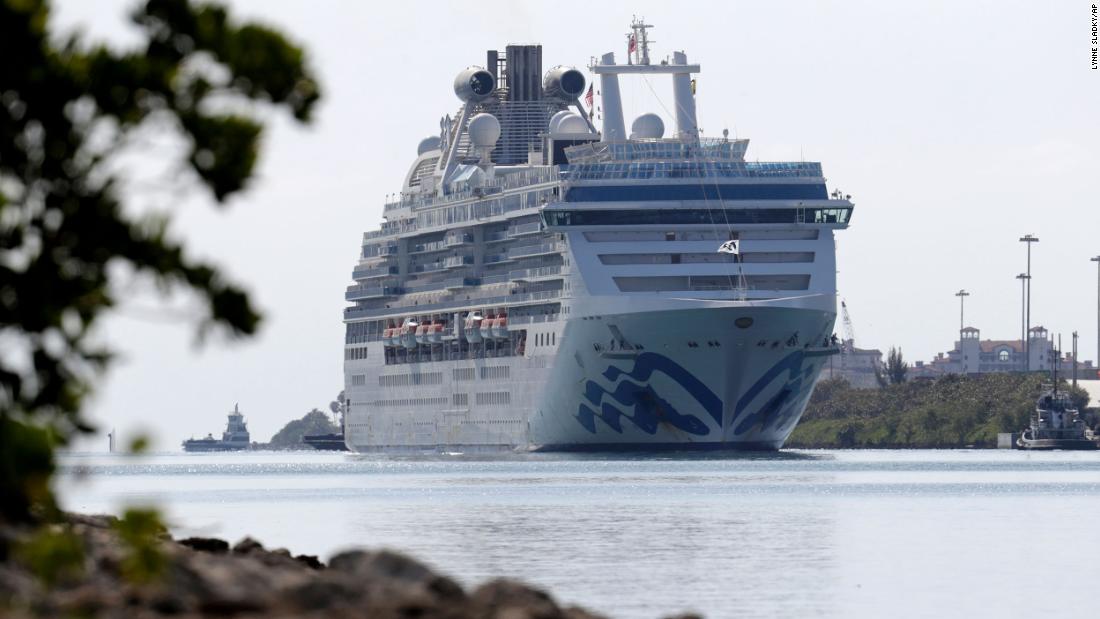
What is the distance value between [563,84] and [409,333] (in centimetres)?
1318

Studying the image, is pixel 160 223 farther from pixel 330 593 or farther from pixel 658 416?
pixel 658 416

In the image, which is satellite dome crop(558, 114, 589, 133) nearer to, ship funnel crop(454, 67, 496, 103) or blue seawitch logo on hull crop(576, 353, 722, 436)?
ship funnel crop(454, 67, 496, 103)

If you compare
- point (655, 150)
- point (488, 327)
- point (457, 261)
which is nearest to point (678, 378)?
point (655, 150)

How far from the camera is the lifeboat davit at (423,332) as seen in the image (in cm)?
11456

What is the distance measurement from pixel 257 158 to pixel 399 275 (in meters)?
103

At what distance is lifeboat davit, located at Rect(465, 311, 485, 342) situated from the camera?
107000 mm

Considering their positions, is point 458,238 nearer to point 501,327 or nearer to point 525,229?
point 501,327

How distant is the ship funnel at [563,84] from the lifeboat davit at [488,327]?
46.1ft

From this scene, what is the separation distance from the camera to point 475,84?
11469 centimetres

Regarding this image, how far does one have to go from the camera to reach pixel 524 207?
101 m

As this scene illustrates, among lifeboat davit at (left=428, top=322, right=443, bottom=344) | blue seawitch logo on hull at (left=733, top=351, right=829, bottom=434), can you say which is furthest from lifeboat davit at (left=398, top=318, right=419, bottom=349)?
blue seawitch logo on hull at (left=733, top=351, right=829, bottom=434)

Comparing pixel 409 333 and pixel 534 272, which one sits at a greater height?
pixel 534 272

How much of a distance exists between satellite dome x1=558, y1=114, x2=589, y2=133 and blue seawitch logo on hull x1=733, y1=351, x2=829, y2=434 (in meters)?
20.8

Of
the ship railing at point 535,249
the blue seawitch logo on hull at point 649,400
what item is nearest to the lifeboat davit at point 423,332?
the ship railing at point 535,249
